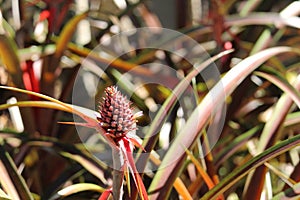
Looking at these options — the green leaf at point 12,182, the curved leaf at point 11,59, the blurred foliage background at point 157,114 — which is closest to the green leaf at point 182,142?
the blurred foliage background at point 157,114

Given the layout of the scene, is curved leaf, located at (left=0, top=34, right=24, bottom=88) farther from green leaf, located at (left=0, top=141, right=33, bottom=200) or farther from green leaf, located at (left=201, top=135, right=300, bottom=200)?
green leaf, located at (left=201, top=135, right=300, bottom=200)

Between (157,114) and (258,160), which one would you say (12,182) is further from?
(258,160)

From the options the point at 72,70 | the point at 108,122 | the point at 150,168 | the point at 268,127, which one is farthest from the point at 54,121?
the point at 108,122

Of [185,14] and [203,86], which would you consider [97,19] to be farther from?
[203,86]

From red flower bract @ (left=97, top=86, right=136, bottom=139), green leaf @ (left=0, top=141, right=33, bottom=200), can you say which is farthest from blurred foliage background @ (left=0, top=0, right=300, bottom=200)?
red flower bract @ (left=97, top=86, right=136, bottom=139)

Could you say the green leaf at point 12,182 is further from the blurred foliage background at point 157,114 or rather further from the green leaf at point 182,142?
the green leaf at point 182,142

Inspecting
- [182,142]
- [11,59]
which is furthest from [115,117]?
[11,59]
